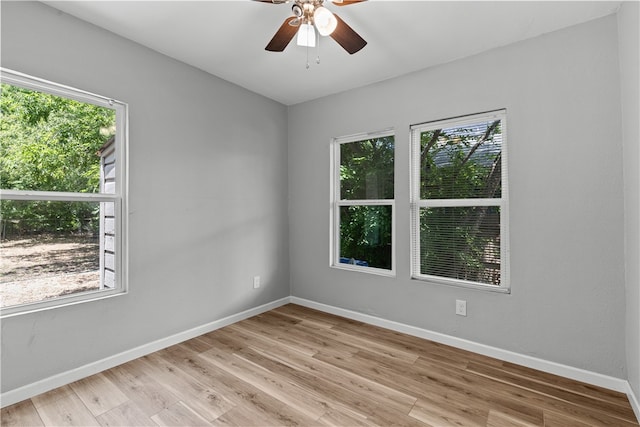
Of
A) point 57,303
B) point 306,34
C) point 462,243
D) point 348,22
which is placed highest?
point 348,22

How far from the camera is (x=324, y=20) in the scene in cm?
167

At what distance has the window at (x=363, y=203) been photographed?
321cm

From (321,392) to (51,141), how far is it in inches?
97.0

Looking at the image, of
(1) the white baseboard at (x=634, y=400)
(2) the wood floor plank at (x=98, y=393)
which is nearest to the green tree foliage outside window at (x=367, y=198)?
(1) the white baseboard at (x=634, y=400)

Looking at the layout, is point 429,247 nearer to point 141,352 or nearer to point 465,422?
point 465,422

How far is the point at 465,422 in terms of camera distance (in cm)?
176

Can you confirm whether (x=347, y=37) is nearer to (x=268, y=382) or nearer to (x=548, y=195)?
(x=548, y=195)

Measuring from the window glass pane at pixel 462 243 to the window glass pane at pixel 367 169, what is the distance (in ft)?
1.73

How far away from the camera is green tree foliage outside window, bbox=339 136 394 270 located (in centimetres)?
321

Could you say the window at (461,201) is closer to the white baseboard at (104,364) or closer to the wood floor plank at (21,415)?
the white baseboard at (104,364)

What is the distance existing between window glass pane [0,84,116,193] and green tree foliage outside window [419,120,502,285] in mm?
2711

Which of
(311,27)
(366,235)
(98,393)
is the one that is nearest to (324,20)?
(311,27)

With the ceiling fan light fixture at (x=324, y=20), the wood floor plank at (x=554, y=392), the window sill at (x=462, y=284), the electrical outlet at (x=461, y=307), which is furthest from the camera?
the electrical outlet at (x=461, y=307)

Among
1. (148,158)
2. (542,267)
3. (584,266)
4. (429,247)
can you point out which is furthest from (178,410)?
(584,266)
